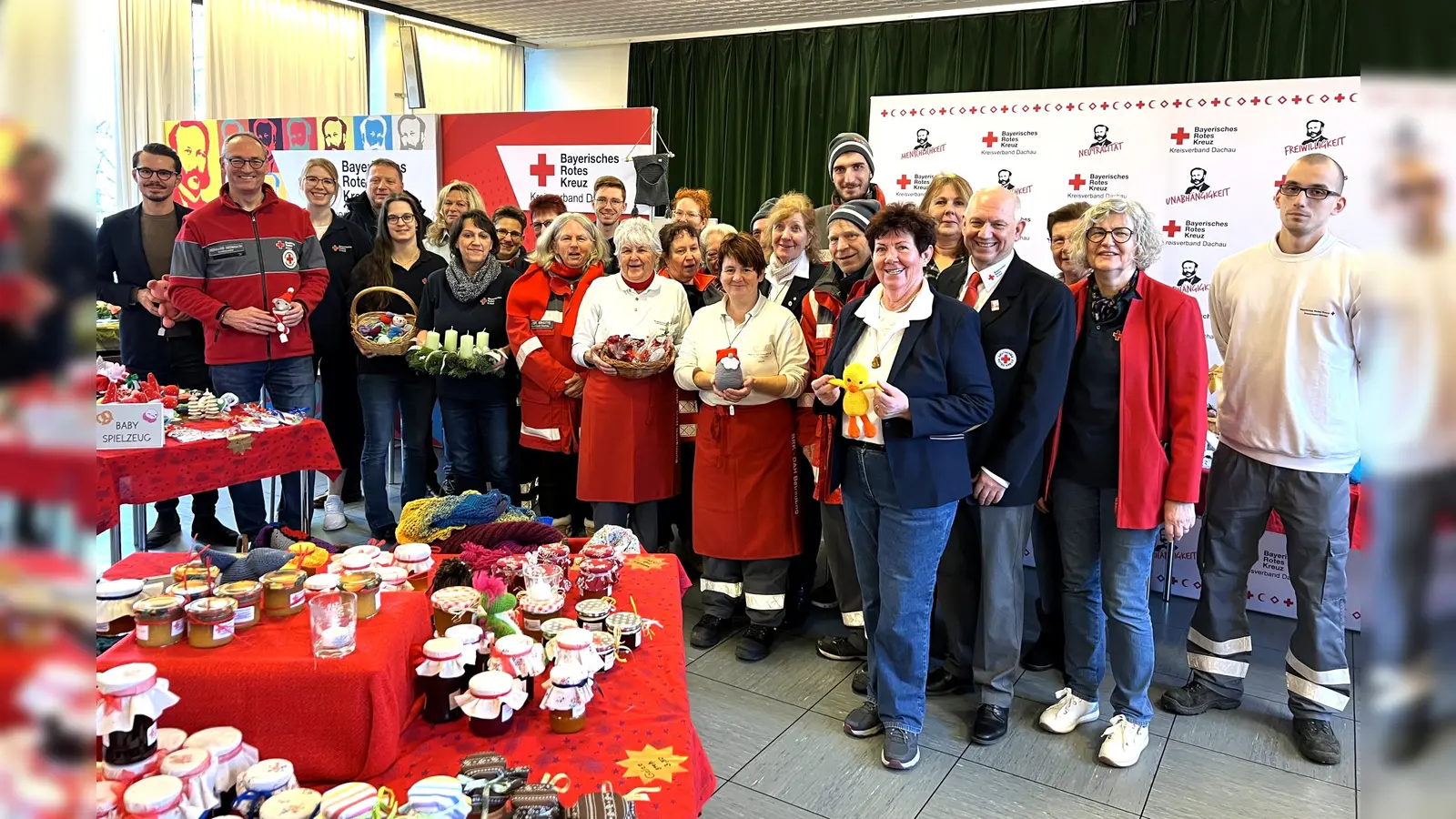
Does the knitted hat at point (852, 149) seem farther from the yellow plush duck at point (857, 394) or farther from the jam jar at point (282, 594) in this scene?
the jam jar at point (282, 594)

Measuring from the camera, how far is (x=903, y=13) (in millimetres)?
7762

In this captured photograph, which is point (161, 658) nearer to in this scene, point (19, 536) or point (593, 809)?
point (593, 809)

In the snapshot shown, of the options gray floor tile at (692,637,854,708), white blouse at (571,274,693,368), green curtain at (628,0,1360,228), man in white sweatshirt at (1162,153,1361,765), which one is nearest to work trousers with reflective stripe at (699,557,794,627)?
gray floor tile at (692,637,854,708)

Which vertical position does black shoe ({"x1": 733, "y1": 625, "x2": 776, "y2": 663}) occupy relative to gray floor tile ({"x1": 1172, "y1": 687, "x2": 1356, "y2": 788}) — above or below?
above

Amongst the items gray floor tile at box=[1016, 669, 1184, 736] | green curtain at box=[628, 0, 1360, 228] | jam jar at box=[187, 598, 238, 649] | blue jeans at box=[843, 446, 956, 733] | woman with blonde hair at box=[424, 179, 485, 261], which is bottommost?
gray floor tile at box=[1016, 669, 1184, 736]

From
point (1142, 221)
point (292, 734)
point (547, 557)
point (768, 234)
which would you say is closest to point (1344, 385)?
point (1142, 221)

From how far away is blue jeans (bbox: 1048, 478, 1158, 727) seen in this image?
2486 millimetres

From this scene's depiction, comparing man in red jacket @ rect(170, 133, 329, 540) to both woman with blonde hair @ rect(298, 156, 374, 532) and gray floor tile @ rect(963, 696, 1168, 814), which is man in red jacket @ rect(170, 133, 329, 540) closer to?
woman with blonde hair @ rect(298, 156, 374, 532)

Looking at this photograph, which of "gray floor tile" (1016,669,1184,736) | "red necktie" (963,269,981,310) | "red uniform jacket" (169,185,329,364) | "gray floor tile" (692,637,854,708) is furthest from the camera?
"red uniform jacket" (169,185,329,364)

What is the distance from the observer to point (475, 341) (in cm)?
376

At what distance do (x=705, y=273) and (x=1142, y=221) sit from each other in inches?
76.0

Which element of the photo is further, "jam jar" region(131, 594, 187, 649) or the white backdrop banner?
the white backdrop banner

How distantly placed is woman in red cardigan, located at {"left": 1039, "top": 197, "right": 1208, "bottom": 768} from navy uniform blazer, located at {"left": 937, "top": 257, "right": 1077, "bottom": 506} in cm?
10

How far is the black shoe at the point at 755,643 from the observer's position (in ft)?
10.2
